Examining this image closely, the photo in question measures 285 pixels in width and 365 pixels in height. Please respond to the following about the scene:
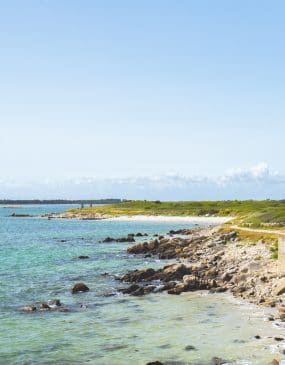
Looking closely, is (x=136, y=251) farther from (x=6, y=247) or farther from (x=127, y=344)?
(x=127, y=344)

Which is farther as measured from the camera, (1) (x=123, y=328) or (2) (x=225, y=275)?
(2) (x=225, y=275)

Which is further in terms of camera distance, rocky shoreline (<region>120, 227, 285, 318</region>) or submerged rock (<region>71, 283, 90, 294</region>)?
submerged rock (<region>71, 283, 90, 294</region>)

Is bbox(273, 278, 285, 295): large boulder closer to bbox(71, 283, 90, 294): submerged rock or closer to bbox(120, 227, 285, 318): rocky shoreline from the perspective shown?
bbox(120, 227, 285, 318): rocky shoreline

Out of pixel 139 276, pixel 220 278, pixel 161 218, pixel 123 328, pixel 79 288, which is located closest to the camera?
pixel 123 328

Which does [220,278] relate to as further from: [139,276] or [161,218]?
[161,218]

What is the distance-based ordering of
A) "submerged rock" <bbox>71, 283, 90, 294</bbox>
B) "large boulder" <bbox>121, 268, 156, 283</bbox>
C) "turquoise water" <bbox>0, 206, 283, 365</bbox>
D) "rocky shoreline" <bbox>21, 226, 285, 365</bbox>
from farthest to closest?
"large boulder" <bbox>121, 268, 156, 283</bbox>, "submerged rock" <bbox>71, 283, 90, 294</bbox>, "rocky shoreline" <bbox>21, 226, 285, 365</bbox>, "turquoise water" <bbox>0, 206, 283, 365</bbox>

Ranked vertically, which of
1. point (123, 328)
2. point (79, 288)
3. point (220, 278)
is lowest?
point (123, 328)

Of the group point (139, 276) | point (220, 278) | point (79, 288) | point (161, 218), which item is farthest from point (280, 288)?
point (161, 218)

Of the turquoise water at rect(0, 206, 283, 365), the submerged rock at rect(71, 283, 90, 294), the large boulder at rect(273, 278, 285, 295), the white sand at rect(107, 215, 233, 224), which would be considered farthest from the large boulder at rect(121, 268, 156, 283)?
the white sand at rect(107, 215, 233, 224)

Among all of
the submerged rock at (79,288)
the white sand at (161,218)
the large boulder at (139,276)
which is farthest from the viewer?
the white sand at (161,218)

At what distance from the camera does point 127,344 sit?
27.6 meters

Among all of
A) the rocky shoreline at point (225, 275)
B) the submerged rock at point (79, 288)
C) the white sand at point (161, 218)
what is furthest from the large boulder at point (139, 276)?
the white sand at point (161, 218)

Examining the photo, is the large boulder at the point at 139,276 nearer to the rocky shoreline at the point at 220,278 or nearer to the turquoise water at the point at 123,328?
the rocky shoreline at the point at 220,278

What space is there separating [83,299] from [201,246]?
3230 centimetres
